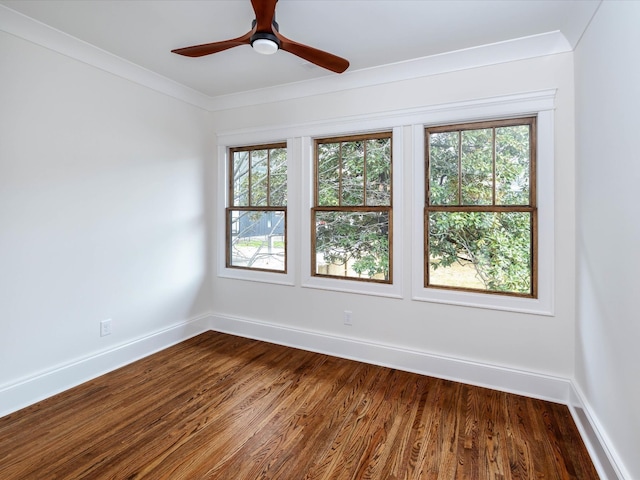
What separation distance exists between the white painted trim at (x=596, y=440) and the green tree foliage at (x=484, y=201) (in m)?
0.80

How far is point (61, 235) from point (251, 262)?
5.85 ft

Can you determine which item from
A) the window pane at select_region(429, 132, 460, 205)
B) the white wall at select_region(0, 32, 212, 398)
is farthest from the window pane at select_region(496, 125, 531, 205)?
the white wall at select_region(0, 32, 212, 398)

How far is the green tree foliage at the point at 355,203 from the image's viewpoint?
3.10 m

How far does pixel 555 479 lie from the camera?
1703mm

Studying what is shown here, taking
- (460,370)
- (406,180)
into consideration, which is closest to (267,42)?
(406,180)

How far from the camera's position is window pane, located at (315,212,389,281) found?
3.12 metres

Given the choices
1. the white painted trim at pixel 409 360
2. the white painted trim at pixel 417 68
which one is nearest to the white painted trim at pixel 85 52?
the white painted trim at pixel 417 68

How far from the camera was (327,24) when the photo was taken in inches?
91.3

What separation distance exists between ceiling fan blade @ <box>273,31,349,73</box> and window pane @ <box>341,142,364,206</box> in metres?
0.99

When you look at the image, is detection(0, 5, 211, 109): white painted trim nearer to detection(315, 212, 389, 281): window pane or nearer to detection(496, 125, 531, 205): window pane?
detection(315, 212, 389, 281): window pane

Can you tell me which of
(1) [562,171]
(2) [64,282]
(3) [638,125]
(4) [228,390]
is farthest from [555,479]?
(2) [64,282]

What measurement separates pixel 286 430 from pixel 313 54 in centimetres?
237

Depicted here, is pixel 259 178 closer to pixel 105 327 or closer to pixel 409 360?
pixel 105 327

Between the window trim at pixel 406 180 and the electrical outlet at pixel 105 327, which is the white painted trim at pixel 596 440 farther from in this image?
the electrical outlet at pixel 105 327
